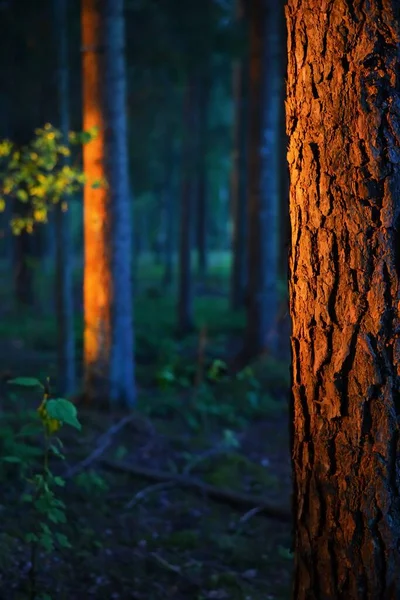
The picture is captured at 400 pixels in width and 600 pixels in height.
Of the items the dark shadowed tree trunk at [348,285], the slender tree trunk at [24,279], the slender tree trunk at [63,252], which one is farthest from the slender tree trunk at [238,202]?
the dark shadowed tree trunk at [348,285]

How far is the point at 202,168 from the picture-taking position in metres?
24.5

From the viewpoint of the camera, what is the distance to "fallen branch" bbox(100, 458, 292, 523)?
626 centimetres

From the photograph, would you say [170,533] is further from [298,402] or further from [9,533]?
[298,402]

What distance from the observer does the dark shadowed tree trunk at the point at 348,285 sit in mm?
2738

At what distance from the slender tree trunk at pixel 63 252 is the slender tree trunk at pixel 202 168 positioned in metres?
12.4

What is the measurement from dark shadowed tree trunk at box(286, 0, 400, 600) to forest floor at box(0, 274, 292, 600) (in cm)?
180

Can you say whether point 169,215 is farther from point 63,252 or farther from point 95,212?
point 95,212

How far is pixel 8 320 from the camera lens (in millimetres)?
19500

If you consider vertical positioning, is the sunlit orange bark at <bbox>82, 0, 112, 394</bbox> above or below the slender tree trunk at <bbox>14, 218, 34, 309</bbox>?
above

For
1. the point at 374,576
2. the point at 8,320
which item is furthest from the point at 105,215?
the point at 8,320

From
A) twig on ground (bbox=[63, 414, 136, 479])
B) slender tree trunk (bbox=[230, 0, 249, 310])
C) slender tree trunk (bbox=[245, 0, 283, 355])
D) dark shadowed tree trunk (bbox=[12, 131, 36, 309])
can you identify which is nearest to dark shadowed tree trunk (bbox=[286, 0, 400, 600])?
twig on ground (bbox=[63, 414, 136, 479])

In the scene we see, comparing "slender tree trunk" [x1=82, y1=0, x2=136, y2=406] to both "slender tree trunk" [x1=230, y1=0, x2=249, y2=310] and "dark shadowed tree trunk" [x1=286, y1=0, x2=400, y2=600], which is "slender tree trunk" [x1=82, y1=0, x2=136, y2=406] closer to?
"dark shadowed tree trunk" [x1=286, y1=0, x2=400, y2=600]

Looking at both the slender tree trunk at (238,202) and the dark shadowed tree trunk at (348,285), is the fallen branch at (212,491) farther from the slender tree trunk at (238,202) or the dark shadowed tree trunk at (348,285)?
the slender tree trunk at (238,202)

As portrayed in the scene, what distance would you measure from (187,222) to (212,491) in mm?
13005
